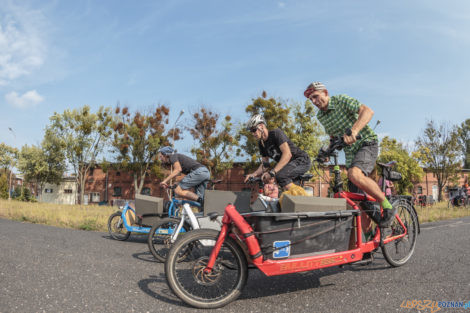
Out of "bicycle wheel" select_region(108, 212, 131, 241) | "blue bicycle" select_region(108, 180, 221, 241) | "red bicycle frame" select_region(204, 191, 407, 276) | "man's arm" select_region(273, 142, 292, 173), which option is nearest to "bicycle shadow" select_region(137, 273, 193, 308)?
"red bicycle frame" select_region(204, 191, 407, 276)

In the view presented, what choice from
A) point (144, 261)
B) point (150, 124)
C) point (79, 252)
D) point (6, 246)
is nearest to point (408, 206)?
point (144, 261)

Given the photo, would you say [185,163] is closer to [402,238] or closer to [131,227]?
[131,227]

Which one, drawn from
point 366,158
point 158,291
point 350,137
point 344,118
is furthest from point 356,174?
point 158,291

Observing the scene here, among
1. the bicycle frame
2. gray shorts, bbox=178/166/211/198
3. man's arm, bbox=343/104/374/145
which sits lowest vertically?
the bicycle frame

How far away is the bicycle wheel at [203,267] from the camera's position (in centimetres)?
239

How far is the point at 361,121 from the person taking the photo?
3137 mm

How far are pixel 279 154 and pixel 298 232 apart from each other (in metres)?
1.70

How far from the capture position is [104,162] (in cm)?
3856

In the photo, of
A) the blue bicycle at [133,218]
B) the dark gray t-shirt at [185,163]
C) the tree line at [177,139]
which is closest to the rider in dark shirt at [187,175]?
the dark gray t-shirt at [185,163]

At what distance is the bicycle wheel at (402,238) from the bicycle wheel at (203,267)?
1862mm

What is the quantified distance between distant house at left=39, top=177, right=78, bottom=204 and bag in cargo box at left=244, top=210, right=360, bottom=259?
2112 inches

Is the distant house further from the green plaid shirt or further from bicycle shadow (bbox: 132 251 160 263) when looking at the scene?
the green plaid shirt

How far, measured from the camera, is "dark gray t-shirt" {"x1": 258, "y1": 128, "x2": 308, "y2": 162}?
3961 mm

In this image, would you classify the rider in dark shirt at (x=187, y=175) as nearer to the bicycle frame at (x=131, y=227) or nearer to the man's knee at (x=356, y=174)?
the bicycle frame at (x=131, y=227)
